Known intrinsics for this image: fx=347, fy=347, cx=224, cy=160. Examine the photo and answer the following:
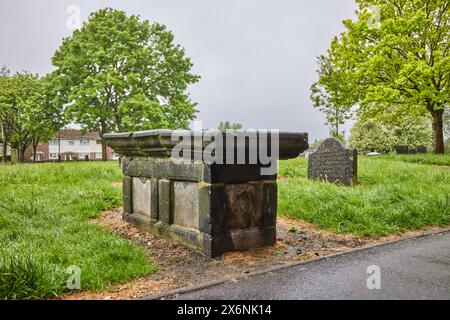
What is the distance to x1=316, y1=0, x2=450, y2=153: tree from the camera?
19.5 metres

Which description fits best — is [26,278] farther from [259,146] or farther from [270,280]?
[259,146]

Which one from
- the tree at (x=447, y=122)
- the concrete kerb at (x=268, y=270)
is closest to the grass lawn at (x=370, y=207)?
the concrete kerb at (x=268, y=270)

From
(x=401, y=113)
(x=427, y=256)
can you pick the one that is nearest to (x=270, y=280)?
(x=427, y=256)

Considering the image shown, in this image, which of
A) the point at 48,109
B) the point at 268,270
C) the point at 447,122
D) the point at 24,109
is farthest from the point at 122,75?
the point at 447,122

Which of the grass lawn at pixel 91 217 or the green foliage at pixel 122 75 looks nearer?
the grass lawn at pixel 91 217

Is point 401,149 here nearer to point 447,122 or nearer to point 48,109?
point 447,122

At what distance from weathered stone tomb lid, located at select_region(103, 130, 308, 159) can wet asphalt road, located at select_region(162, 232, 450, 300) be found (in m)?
1.35

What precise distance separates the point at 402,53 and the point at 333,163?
1539 cm

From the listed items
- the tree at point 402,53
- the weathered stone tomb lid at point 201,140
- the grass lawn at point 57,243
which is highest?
the tree at point 402,53

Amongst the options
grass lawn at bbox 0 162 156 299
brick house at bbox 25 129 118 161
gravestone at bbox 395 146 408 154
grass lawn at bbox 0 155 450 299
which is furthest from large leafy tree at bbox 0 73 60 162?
gravestone at bbox 395 146 408 154

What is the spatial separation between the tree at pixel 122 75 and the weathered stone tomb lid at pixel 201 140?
692 inches

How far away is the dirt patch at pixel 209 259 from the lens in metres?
3.25

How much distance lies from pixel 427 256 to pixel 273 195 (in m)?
1.89

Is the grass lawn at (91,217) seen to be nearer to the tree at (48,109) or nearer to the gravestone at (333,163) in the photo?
the gravestone at (333,163)
